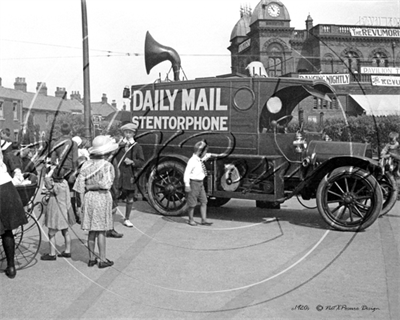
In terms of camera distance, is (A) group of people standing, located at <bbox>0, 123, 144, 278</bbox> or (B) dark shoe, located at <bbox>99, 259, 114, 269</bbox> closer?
(A) group of people standing, located at <bbox>0, 123, 144, 278</bbox>

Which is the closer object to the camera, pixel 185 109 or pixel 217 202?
pixel 185 109

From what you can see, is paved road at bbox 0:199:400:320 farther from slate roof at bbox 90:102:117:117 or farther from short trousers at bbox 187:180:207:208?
slate roof at bbox 90:102:117:117

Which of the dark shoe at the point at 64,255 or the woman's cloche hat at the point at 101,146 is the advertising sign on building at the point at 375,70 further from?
the dark shoe at the point at 64,255

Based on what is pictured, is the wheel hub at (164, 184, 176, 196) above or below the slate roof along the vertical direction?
below

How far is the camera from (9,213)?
15.4ft

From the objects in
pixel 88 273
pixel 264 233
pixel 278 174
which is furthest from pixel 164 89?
pixel 88 273

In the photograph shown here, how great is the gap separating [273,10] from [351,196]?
4644 millimetres

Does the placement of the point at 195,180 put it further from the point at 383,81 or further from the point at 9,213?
the point at 383,81

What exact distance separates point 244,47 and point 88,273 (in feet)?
9.54

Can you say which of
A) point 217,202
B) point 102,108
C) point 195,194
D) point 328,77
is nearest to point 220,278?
point 102,108

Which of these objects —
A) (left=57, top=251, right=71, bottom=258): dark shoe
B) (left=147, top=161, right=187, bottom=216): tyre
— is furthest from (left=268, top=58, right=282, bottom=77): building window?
(left=147, top=161, right=187, bottom=216): tyre

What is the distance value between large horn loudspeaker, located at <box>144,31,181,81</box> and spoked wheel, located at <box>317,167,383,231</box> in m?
3.93

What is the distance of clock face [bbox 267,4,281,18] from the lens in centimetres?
271

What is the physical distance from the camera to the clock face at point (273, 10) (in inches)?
107
